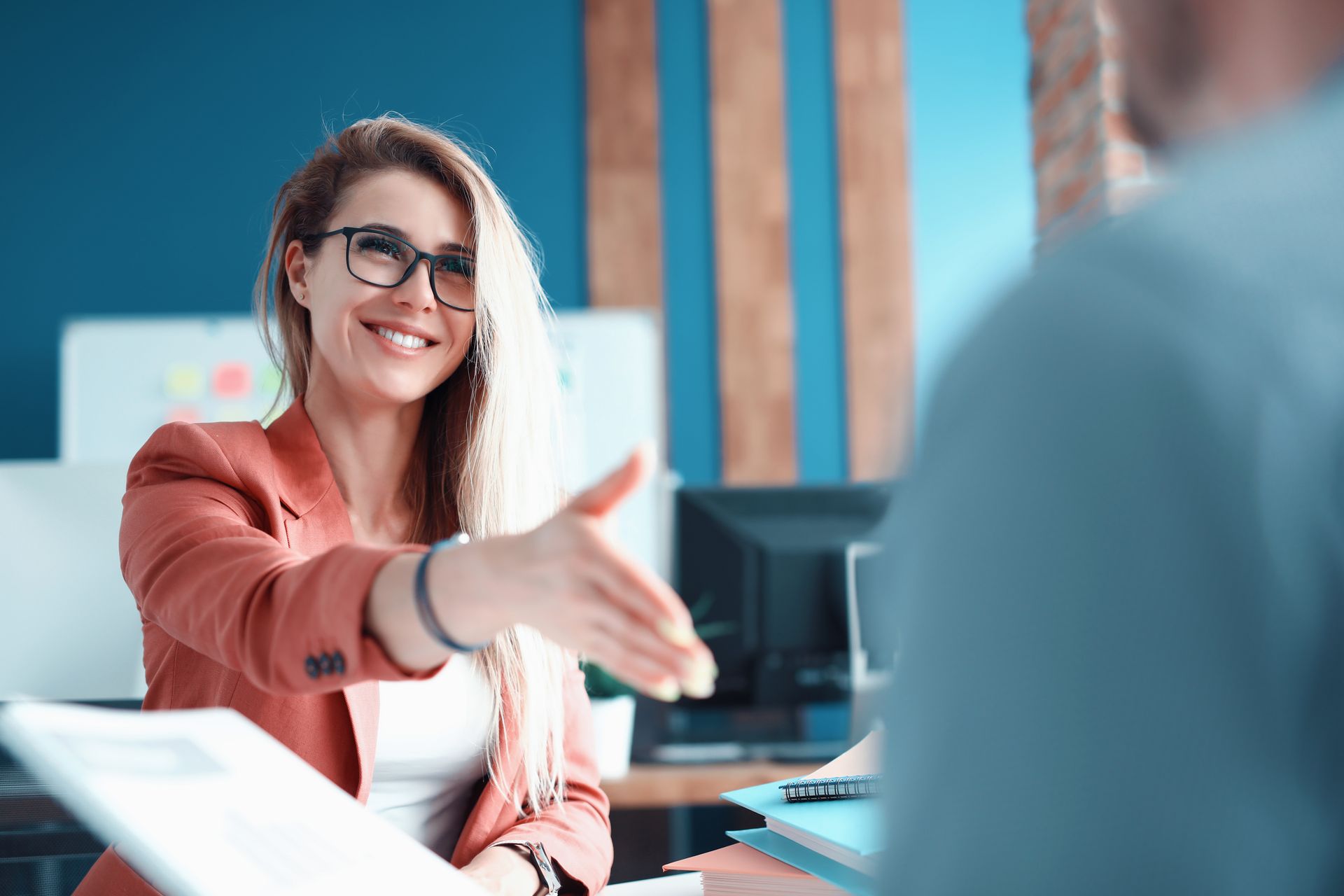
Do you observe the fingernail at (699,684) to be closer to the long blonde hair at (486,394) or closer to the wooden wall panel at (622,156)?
the long blonde hair at (486,394)

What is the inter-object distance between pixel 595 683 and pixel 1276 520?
176 centimetres

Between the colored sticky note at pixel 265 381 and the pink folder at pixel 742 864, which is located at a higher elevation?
the colored sticky note at pixel 265 381

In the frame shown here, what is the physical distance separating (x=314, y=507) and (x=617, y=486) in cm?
80

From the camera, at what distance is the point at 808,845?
0.77m

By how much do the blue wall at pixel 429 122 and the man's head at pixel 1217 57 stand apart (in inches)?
160

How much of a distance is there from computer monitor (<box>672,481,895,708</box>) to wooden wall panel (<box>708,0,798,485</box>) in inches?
77.8

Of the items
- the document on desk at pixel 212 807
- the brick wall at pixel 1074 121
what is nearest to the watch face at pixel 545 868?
the document on desk at pixel 212 807

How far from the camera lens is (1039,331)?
301 millimetres

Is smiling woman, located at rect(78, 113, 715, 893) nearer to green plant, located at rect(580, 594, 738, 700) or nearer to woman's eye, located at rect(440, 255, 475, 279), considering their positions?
woman's eye, located at rect(440, 255, 475, 279)

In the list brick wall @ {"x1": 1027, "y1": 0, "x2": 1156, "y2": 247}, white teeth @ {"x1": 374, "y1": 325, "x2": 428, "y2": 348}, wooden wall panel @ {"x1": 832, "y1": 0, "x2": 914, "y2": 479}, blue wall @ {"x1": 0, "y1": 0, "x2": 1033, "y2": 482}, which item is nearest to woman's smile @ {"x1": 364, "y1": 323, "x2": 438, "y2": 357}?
white teeth @ {"x1": 374, "y1": 325, "x2": 428, "y2": 348}

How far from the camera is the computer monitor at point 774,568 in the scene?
7.51ft

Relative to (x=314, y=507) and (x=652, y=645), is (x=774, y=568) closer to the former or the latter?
(x=314, y=507)

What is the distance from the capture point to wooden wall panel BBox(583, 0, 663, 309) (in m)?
4.46

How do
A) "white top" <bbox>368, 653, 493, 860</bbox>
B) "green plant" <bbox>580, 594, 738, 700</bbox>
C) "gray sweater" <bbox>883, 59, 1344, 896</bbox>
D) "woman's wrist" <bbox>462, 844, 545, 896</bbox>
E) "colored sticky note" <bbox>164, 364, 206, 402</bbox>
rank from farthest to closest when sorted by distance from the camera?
"colored sticky note" <bbox>164, 364, 206, 402</bbox> < "green plant" <bbox>580, 594, 738, 700</bbox> < "white top" <bbox>368, 653, 493, 860</bbox> < "woman's wrist" <bbox>462, 844, 545, 896</bbox> < "gray sweater" <bbox>883, 59, 1344, 896</bbox>
